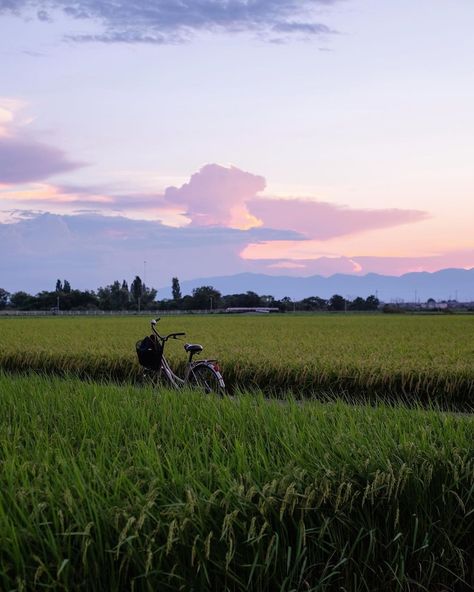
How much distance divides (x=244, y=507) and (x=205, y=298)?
319 ft

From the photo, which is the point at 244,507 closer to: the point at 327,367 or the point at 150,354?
the point at 150,354

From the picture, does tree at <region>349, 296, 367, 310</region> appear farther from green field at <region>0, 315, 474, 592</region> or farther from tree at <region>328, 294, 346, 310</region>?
green field at <region>0, 315, 474, 592</region>

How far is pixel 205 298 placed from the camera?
100438mm

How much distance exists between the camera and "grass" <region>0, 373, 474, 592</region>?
2814 millimetres

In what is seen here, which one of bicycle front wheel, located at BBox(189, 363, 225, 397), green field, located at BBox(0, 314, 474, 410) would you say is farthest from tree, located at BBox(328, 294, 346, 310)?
bicycle front wheel, located at BBox(189, 363, 225, 397)

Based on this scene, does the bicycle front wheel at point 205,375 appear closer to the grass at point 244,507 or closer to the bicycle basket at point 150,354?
the bicycle basket at point 150,354

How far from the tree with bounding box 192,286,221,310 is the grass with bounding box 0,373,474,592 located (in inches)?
3599

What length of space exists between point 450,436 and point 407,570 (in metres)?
1.11

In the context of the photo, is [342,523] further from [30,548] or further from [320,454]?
[30,548]

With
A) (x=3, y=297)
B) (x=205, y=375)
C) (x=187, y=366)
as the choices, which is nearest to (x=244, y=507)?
(x=205, y=375)

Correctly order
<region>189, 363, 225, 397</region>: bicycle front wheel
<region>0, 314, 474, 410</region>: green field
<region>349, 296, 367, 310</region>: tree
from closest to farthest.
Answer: <region>189, 363, 225, 397</region>: bicycle front wheel < <region>0, 314, 474, 410</region>: green field < <region>349, 296, 367, 310</region>: tree

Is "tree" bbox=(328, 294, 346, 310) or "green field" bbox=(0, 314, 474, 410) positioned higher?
"tree" bbox=(328, 294, 346, 310)

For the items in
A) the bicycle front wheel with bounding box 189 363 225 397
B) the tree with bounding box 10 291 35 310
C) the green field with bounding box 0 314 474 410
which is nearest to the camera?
the bicycle front wheel with bounding box 189 363 225 397

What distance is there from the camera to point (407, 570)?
351 centimetres
